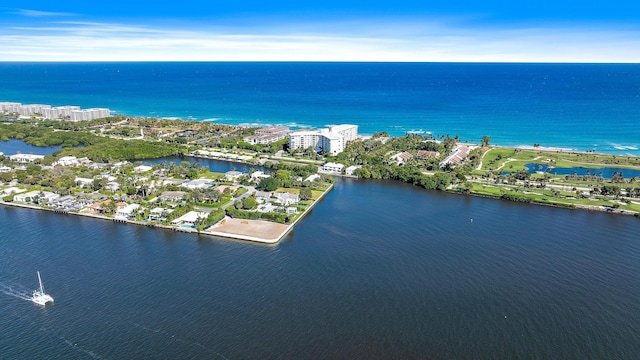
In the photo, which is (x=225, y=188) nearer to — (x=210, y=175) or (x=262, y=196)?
(x=262, y=196)

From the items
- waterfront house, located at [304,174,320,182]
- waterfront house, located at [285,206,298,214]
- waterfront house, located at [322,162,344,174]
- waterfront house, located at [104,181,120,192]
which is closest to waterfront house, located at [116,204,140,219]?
waterfront house, located at [104,181,120,192]

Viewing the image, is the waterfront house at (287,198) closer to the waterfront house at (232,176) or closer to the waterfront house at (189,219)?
the waterfront house at (189,219)

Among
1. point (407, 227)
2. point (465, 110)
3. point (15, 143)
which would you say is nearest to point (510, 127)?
point (465, 110)

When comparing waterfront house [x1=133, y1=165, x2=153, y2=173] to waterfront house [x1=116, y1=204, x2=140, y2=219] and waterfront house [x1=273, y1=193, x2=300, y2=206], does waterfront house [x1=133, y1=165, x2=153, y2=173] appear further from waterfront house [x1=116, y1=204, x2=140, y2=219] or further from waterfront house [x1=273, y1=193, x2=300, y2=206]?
waterfront house [x1=273, y1=193, x2=300, y2=206]

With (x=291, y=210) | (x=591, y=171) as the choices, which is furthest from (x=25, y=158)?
(x=591, y=171)

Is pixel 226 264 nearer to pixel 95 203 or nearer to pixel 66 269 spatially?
pixel 66 269

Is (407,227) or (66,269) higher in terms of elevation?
(407,227)

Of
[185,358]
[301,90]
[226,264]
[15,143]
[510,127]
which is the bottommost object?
[185,358]

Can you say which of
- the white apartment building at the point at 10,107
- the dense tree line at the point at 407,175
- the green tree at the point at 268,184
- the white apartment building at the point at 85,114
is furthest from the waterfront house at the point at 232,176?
the white apartment building at the point at 10,107
